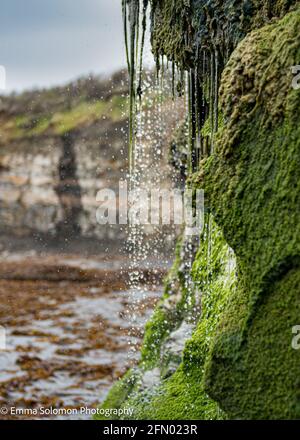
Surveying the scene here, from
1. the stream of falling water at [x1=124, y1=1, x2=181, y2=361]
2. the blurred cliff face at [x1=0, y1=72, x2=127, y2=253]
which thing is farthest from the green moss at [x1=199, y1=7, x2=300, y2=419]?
the blurred cliff face at [x1=0, y1=72, x2=127, y2=253]

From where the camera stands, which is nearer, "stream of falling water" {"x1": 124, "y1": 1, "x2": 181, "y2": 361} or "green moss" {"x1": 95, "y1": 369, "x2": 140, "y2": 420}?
"green moss" {"x1": 95, "y1": 369, "x2": 140, "y2": 420}

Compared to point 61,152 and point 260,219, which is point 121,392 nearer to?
point 260,219

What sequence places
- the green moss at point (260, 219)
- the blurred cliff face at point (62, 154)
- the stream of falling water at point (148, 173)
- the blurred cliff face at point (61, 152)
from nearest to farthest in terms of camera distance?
the green moss at point (260, 219), the stream of falling water at point (148, 173), the blurred cliff face at point (62, 154), the blurred cliff face at point (61, 152)

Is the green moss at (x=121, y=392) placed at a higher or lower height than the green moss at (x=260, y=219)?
lower

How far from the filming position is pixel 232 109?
9.83ft

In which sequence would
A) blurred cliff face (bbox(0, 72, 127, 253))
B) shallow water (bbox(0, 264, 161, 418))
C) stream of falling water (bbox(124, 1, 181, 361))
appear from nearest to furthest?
shallow water (bbox(0, 264, 161, 418)), stream of falling water (bbox(124, 1, 181, 361)), blurred cliff face (bbox(0, 72, 127, 253))

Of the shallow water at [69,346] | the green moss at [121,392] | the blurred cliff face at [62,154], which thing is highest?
the blurred cliff face at [62,154]

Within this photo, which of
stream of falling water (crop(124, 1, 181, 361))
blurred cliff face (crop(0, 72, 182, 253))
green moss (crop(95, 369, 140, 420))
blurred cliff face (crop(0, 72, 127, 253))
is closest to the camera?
green moss (crop(95, 369, 140, 420))

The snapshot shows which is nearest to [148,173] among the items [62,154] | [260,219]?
[62,154]

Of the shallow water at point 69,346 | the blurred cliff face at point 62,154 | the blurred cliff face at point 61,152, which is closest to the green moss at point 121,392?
the shallow water at point 69,346

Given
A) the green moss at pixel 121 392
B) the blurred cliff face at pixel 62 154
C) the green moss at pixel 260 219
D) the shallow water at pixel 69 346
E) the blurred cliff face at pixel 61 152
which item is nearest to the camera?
the green moss at pixel 260 219

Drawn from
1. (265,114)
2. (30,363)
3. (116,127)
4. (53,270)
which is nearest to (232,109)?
(265,114)

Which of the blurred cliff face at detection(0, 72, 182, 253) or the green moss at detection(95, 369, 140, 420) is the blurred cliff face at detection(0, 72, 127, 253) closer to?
the blurred cliff face at detection(0, 72, 182, 253)

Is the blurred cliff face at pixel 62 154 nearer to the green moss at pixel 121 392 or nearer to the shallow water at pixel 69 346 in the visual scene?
the shallow water at pixel 69 346
